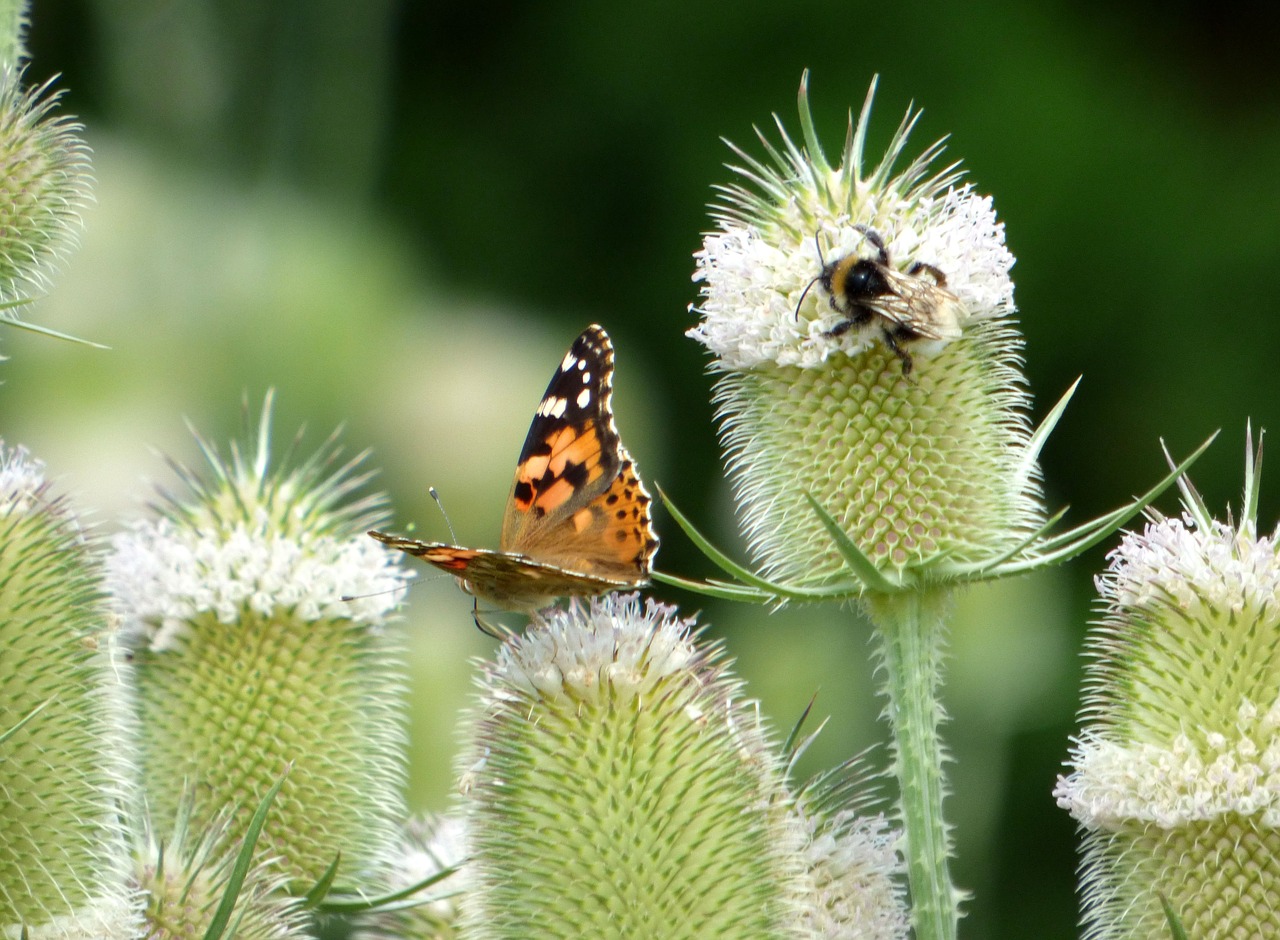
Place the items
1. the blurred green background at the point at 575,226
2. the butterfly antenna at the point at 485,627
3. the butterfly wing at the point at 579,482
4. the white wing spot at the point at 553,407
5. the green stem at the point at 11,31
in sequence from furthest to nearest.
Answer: the blurred green background at the point at 575,226 → the white wing spot at the point at 553,407 → the butterfly wing at the point at 579,482 → the butterfly antenna at the point at 485,627 → the green stem at the point at 11,31

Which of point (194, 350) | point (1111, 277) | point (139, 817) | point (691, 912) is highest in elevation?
point (1111, 277)

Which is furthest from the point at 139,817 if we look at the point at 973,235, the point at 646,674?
the point at 973,235

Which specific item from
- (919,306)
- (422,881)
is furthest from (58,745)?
(919,306)

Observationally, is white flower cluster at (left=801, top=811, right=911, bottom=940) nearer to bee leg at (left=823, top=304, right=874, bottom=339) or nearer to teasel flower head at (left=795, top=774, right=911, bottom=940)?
teasel flower head at (left=795, top=774, right=911, bottom=940)

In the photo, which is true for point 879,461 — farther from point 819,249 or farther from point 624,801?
point 624,801

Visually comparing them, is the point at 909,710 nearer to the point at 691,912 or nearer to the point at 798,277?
the point at 691,912

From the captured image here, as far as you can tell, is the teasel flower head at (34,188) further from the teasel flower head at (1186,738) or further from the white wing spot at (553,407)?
the teasel flower head at (1186,738)

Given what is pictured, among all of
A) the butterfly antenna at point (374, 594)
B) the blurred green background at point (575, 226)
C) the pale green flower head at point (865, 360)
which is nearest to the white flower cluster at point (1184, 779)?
the pale green flower head at point (865, 360)
